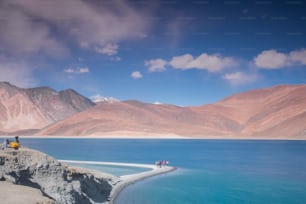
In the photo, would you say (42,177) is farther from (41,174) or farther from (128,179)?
(128,179)

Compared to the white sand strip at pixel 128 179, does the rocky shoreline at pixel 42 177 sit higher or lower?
higher

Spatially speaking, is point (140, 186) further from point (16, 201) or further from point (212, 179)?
point (16, 201)

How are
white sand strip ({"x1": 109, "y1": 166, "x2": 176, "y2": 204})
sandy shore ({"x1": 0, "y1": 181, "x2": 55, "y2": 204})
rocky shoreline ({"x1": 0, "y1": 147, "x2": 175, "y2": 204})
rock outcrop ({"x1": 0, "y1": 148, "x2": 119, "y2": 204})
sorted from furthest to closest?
white sand strip ({"x1": 109, "y1": 166, "x2": 176, "y2": 204})
rock outcrop ({"x1": 0, "y1": 148, "x2": 119, "y2": 204})
rocky shoreline ({"x1": 0, "y1": 147, "x2": 175, "y2": 204})
sandy shore ({"x1": 0, "y1": 181, "x2": 55, "y2": 204})

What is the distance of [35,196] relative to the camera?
15469mm

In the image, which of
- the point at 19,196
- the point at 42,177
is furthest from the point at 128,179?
the point at 19,196

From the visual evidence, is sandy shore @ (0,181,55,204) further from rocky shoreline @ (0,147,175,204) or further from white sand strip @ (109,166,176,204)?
white sand strip @ (109,166,176,204)

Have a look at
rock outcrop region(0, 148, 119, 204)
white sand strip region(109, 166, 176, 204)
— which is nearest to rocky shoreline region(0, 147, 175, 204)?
rock outcrop region(0, 148, 119, 204)

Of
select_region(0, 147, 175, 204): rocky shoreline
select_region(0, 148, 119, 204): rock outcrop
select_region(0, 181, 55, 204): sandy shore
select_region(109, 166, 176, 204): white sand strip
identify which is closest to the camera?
select_region(0, 181, 55, 204): sandy shore

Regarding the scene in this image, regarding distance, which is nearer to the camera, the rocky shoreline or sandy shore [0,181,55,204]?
sandy shore [0,181,55,204]

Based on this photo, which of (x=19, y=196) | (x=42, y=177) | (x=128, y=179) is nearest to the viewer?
(x=19, y=196)

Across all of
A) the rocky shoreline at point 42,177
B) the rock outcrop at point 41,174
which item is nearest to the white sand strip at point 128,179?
the rocky shoreline at point 42,177

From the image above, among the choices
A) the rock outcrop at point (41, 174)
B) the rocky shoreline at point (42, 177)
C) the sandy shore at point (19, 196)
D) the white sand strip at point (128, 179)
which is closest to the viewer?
the sandy shore at point (19, 196)

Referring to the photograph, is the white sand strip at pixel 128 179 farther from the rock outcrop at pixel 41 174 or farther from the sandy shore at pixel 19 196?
the sandy shore at pixel 19 196

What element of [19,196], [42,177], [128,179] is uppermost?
[42,177]
